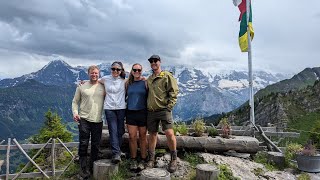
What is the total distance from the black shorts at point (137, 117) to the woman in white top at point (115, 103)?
0.68ft

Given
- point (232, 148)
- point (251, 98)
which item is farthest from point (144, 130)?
point (251, 98)

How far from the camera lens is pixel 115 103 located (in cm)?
913

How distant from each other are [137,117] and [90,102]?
53.9 inches

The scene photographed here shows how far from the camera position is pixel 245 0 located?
17.6 m

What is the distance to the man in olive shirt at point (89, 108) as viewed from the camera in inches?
360

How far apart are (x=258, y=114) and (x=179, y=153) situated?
139830 mm

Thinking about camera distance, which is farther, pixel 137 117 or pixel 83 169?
pixel 83 169

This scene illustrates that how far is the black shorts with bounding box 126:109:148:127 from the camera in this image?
918cm

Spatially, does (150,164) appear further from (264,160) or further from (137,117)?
(264,160)

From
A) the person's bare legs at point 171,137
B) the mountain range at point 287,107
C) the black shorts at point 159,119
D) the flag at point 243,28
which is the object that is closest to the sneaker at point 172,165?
the person's bare legs at point 171,137

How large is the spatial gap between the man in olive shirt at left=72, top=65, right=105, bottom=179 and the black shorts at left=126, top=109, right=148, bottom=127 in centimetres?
83

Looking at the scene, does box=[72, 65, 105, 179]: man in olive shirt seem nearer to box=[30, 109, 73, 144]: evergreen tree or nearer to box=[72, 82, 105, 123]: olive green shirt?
box=[72, 82, 105, 123]: olive green shirt

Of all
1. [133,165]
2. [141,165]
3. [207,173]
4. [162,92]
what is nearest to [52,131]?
[133,165]

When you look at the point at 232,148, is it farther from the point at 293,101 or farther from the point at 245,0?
the point at 293,101
